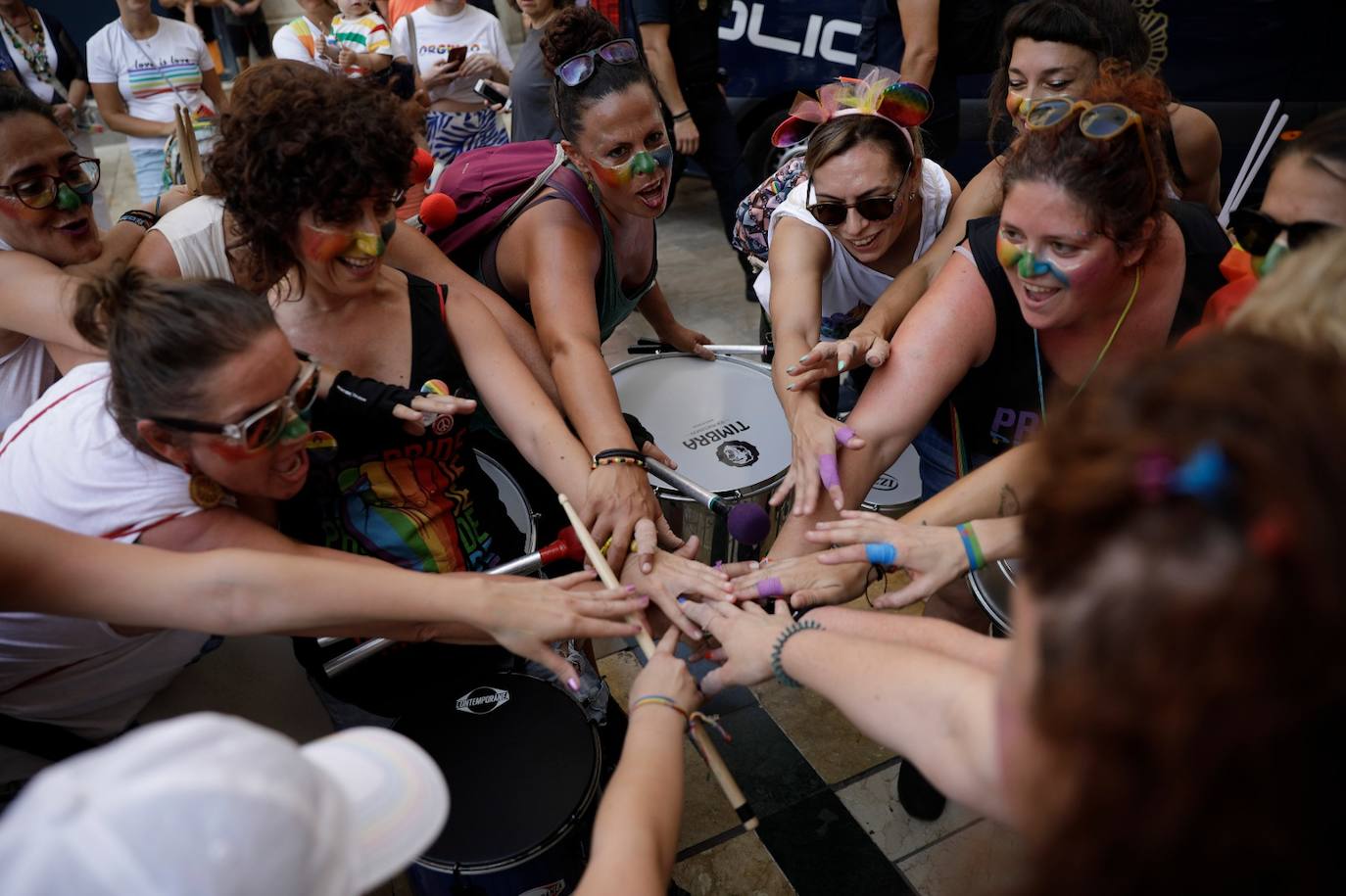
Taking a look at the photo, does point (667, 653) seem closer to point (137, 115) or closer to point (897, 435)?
point (897, 435)

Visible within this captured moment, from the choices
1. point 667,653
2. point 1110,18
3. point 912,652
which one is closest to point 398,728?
point 667,653

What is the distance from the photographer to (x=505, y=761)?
166 centimetres

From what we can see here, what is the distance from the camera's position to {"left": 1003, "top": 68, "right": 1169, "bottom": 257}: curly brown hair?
5.89 feet

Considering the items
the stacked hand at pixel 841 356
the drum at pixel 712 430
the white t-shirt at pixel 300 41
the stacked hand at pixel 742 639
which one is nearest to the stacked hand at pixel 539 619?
the stacked hand at pixel 742 639

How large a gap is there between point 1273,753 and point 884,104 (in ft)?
7.02

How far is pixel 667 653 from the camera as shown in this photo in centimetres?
159

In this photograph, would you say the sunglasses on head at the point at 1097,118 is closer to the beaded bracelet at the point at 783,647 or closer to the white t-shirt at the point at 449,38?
the beaded bracelet at the point at 783,647

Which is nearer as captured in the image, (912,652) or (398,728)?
(912,652)

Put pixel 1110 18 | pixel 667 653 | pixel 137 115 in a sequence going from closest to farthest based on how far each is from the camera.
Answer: pixel 667 653 → pixel 1110 18 → pixel 137 115

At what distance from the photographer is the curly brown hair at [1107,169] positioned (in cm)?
180

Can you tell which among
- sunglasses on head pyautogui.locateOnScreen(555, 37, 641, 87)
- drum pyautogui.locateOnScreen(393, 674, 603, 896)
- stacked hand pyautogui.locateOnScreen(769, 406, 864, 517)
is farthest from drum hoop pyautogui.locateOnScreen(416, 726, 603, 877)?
sunglasses on head pyautogui.locateOnScreen(555, 37, 641, 87)

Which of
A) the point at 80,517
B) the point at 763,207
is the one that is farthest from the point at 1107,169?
the point at 80,517

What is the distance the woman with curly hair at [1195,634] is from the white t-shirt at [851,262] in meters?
1.94

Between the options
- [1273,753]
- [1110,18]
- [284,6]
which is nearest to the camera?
[1273,753]
